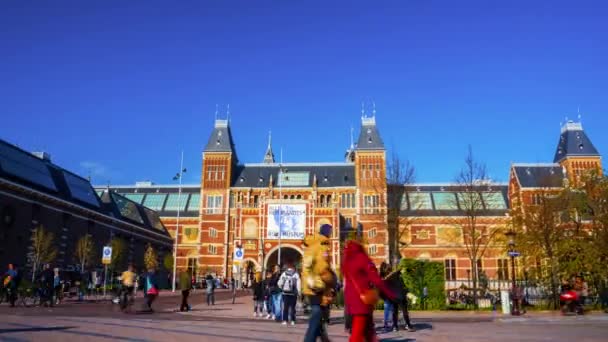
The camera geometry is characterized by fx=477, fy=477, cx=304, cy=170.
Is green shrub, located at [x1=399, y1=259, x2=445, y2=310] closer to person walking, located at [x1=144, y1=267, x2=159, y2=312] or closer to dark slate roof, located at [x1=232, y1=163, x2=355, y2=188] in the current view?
person walking, located at [x1=144, y1=267, x2=159, y2=312]

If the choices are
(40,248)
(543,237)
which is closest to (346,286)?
(543,237)

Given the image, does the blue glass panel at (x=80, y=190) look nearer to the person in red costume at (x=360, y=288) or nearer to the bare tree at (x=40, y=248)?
the bare tree at (x=40, y=248)

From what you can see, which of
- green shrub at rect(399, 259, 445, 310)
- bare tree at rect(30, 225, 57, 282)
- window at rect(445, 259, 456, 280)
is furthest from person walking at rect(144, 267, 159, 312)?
window at rect(445, 259, 456, 280)

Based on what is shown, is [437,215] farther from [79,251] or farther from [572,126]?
[79,251]

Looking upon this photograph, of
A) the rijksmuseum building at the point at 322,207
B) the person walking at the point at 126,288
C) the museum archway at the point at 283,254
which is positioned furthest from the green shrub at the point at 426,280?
the museum archway at the point at 283,254

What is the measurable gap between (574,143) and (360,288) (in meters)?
64.3

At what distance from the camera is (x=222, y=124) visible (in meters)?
70.6

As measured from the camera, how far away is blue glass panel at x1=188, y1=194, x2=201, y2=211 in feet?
238

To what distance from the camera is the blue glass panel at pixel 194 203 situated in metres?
72.6

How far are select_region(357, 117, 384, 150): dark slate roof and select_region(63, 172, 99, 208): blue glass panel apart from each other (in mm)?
34448

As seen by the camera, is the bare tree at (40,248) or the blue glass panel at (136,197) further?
the blue glass panel at (136,197)

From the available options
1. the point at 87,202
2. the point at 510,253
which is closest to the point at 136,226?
the point at 87,202

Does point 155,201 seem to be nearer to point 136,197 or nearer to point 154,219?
point 136,197

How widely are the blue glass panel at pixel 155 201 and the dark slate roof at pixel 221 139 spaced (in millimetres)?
13203
